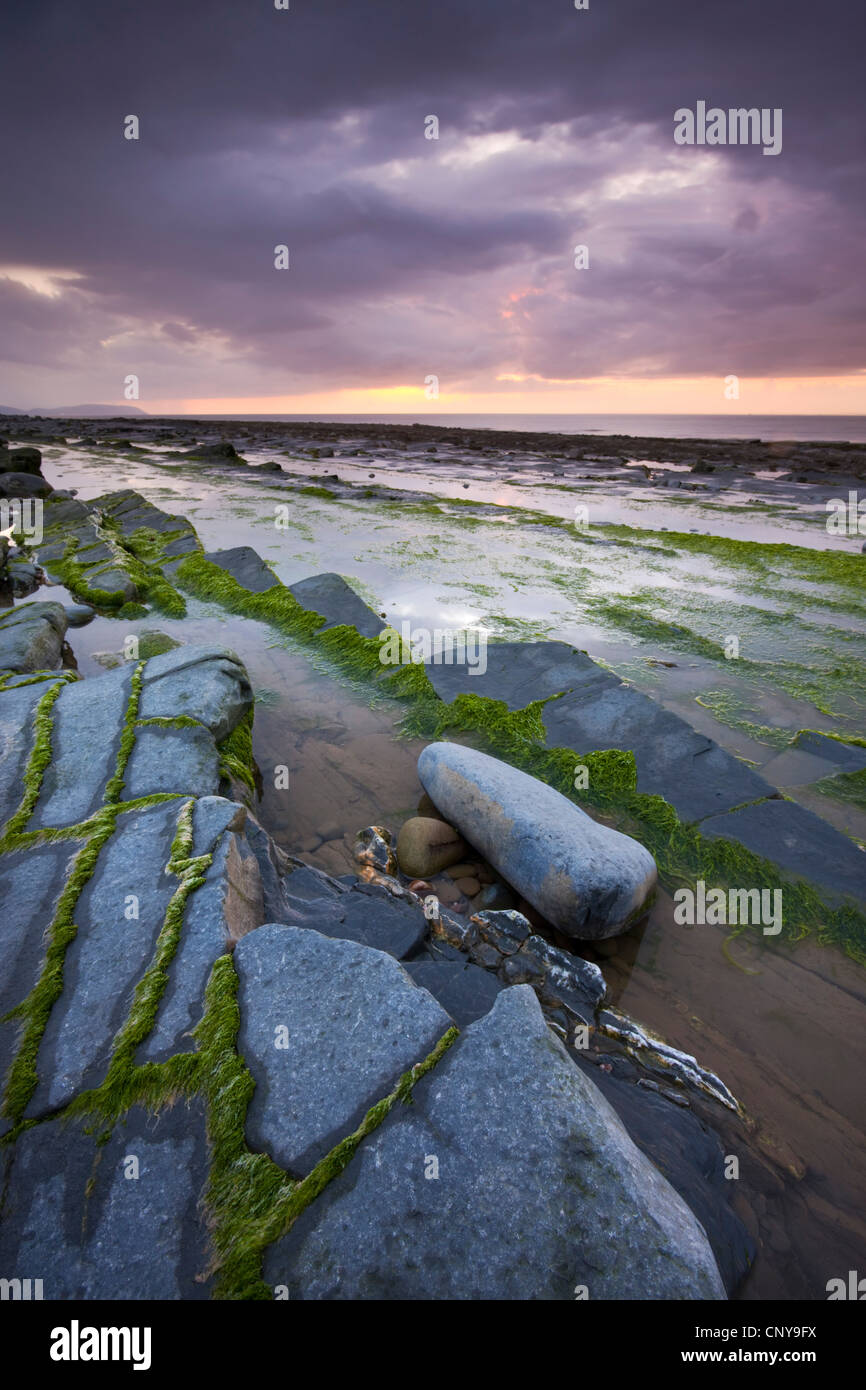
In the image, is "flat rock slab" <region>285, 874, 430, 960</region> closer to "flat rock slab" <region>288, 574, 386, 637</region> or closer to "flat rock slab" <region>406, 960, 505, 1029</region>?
"flat rock slab" <region>406, 960, 505, 1029</region>

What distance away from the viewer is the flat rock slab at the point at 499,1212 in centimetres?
199

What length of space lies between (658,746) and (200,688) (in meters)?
4.50

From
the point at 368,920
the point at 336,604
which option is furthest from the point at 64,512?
the point at 368,920

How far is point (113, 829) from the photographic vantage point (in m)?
3.95

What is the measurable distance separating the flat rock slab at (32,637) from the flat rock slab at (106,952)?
4011 mm

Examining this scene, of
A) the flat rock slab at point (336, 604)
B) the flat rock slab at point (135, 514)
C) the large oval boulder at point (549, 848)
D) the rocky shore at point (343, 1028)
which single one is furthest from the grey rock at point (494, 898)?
the flat rock slab at point (135, 514)

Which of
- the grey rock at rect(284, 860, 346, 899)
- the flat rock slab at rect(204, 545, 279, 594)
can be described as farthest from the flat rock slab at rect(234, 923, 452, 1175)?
the flat rock slab at rect(204, 545, 279, 594)

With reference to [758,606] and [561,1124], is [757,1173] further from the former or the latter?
[758,606]

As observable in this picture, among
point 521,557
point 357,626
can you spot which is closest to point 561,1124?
point 357,626

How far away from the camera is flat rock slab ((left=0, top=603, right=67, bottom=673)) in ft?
22.5

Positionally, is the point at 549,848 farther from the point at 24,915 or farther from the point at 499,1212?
the point at 24,915

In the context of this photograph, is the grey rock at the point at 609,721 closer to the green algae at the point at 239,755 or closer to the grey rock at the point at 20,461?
the green algae at the point at 239,755

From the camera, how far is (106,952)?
10.3 feet

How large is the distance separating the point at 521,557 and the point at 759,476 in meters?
24.4
